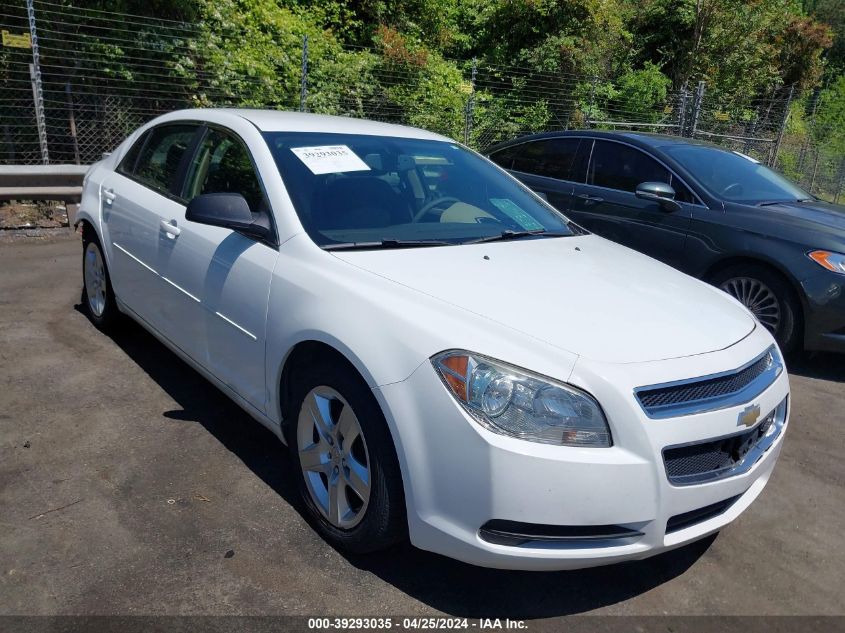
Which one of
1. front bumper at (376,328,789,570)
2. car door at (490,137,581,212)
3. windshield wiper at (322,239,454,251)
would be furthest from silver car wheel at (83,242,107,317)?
car door at (490,137,581,212)

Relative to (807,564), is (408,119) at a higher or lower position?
higher

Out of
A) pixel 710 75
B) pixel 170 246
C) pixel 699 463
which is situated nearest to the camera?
pixel 699 463

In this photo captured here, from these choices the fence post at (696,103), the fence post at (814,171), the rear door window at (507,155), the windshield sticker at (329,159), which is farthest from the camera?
the fence post at (814,171)

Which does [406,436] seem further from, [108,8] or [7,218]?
[108,8]

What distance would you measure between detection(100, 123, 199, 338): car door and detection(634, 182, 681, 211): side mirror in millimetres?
3414

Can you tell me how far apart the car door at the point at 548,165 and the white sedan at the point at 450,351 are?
2.80 m

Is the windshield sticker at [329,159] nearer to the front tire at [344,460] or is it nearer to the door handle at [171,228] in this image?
the door handle at [171,228]

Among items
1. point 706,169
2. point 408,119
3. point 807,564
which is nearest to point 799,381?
point 706,169

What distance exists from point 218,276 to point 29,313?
2855mm

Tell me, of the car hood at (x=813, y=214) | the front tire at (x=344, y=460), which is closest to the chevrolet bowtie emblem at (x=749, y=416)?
the front tire at (x=344, y=460)

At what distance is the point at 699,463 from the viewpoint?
2.27 m

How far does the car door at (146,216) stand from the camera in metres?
3.71

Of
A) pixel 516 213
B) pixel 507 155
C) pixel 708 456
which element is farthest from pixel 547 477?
pixel 507 155

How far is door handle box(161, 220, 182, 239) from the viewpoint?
11.5ft
